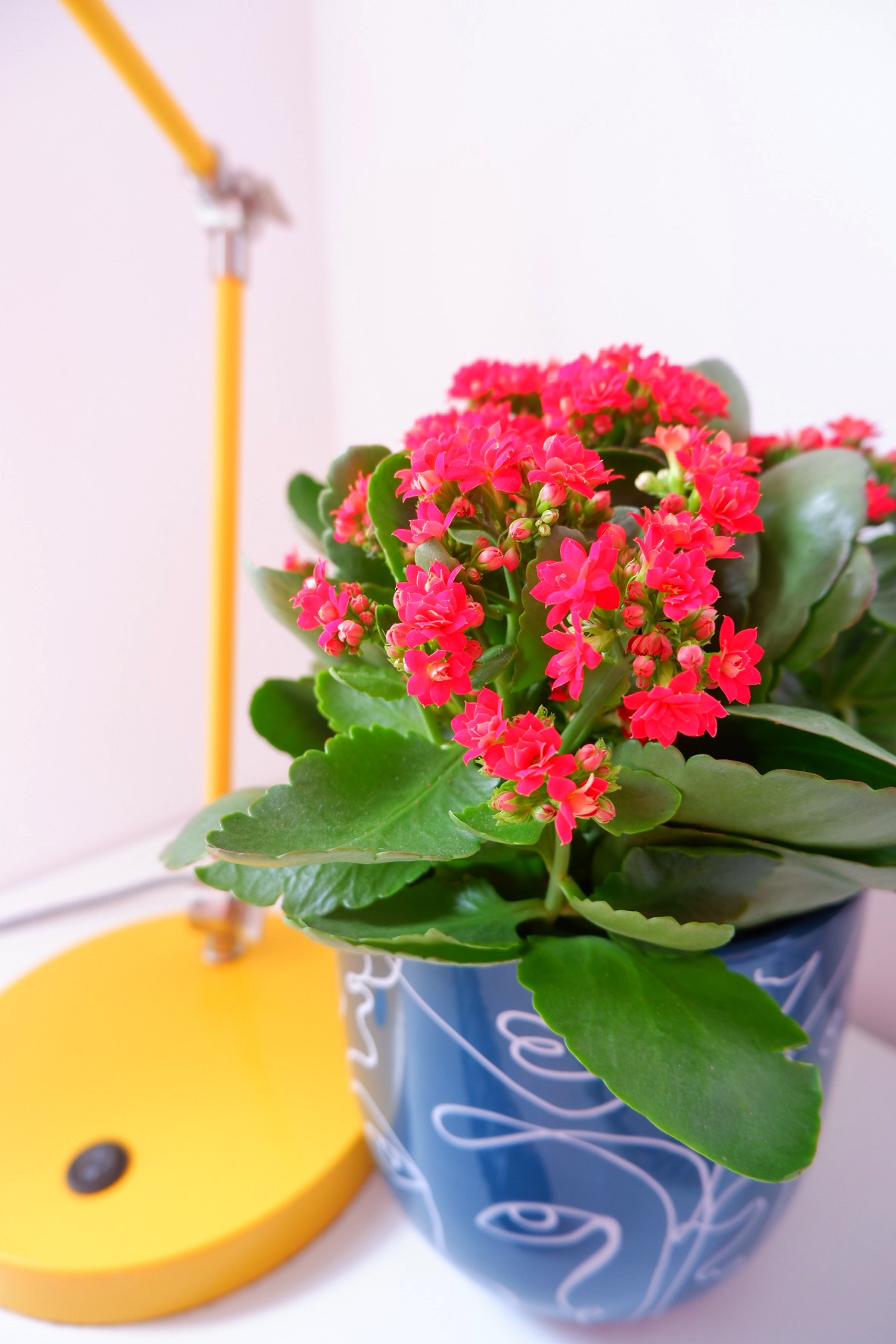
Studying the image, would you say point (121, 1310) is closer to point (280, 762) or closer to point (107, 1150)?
point (107, 1150)

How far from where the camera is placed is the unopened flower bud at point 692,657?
202 mm

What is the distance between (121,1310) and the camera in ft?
1.29

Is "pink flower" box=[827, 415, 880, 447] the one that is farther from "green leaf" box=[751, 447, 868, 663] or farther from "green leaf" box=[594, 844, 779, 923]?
"green leaf" box=[594, 844, 779, 923]

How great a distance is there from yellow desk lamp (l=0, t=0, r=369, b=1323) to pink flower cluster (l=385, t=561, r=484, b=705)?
0.33 metres

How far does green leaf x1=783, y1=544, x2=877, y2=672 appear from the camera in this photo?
0.28m

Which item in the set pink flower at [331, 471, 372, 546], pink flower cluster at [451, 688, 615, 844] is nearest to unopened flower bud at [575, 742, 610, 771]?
pink flower cluster at [451, 688, 615, 844]

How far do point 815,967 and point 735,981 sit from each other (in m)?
0.06

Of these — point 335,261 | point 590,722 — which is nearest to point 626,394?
point 590,722

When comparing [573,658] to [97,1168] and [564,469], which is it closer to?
[564,469]

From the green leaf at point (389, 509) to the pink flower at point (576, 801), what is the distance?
9 cm

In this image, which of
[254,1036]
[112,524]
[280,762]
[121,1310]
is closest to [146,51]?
[112,524]

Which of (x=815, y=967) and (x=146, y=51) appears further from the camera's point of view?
(x=146, y=51)

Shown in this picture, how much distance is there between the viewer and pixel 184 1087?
1.61ft

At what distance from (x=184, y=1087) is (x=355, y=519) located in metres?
0.38
